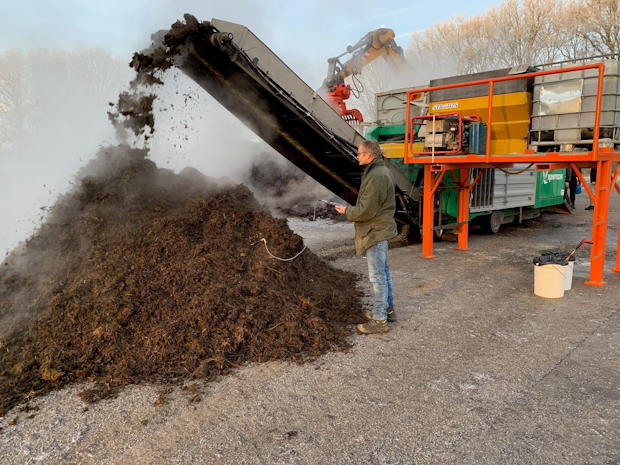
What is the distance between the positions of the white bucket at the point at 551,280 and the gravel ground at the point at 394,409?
0.68 meters

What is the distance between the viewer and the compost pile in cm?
361

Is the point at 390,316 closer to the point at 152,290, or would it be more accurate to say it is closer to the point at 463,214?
the point at 152,290

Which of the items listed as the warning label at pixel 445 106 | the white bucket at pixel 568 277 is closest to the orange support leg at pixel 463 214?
the warning label at pixel 445 106

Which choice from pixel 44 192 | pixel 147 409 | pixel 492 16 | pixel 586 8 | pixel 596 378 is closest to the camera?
pixel 147 409

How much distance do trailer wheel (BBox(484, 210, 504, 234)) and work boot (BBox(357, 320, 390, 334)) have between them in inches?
251

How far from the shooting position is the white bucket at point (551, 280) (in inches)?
213

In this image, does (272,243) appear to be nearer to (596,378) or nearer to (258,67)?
(258,67)

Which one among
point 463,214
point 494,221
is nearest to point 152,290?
point 463,214

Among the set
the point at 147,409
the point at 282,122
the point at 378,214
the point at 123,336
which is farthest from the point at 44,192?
the point at 378,214

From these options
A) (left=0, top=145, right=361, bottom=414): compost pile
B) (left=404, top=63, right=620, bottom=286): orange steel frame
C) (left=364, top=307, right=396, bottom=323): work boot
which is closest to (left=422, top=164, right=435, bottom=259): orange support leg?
(left=404, top=63, right=620, bottom=286): orange steel frame

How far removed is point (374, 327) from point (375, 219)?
1024mm

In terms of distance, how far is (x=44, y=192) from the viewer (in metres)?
5.43

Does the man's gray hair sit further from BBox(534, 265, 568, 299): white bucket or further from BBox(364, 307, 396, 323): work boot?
BBox(534, 265, 568, 299): white bucket

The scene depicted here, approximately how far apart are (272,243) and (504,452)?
304 cm
